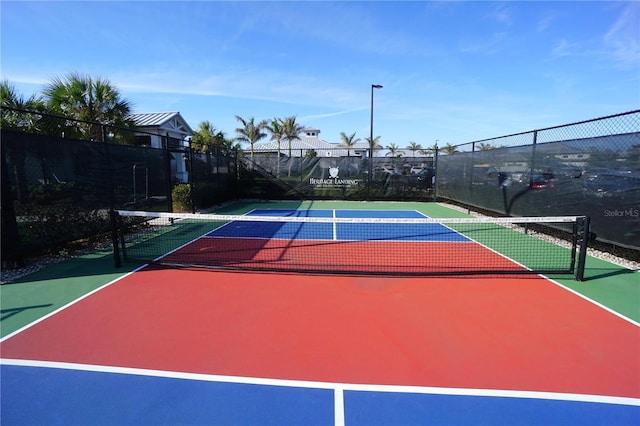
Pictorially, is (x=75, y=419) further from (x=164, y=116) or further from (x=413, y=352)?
(x=164, y=116)

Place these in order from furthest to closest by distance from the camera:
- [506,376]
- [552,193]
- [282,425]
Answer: [552,193] < [506,376] < [282,425]

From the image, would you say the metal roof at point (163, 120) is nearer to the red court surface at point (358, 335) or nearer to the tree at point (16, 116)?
the tree at point (16, 116)

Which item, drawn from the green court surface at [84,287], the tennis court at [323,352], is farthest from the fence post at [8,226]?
the tennis court at [323,352]

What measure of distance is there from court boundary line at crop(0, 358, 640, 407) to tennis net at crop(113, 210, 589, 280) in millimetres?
2614

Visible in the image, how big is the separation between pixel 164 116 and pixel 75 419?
2317 cm

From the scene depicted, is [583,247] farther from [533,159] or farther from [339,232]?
[339,232]

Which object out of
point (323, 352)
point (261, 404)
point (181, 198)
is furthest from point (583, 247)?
point (181, 198)

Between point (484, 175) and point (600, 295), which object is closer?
point (600, 295)

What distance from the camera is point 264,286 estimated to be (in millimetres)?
5168

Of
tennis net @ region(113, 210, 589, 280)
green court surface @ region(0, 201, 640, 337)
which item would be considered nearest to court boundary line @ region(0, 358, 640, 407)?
green court surface @ region(0, 201, 640, 337)

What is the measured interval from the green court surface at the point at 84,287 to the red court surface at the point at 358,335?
25cm

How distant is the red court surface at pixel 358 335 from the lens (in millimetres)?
3092

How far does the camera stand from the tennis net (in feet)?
18.8

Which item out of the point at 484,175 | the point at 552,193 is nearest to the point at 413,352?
the point at 552,193
